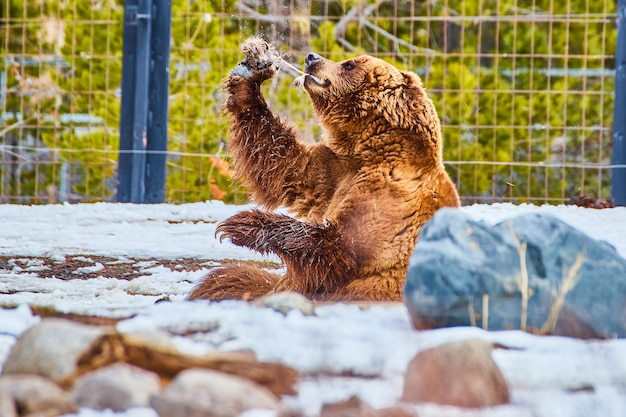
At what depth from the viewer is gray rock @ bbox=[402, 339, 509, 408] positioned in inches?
65.6

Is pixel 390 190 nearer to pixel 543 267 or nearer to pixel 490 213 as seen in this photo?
pixel 543 267

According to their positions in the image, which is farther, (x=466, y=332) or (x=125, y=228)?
(x=125, y=228)

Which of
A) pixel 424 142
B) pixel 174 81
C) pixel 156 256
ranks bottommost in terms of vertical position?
pixel 156 256

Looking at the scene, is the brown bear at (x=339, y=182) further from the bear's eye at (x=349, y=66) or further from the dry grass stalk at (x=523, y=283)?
the dry grass stalk at (x=523, y=283)

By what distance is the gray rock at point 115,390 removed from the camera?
5.16 ft

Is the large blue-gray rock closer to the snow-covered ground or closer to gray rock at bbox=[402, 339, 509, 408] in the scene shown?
the snow-covered ground

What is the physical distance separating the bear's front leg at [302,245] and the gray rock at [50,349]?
1.24 m

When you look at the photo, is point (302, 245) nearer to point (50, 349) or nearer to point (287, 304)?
point (287, 304)

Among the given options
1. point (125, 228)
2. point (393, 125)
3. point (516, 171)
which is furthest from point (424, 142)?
point (516, 171)

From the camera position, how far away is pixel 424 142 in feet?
10.7

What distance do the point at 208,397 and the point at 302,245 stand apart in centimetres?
145

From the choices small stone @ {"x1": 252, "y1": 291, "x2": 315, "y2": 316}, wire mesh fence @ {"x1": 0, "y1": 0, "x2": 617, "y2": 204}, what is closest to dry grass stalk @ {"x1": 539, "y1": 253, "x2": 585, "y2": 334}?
small stone @ {"x1": 252, "y1": 291, "x2": 315, "y2": 316}

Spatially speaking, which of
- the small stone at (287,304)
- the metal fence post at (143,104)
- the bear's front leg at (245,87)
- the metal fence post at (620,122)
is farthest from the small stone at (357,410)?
the metal fence post at (143,104)

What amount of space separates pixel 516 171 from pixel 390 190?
4.09 metres
